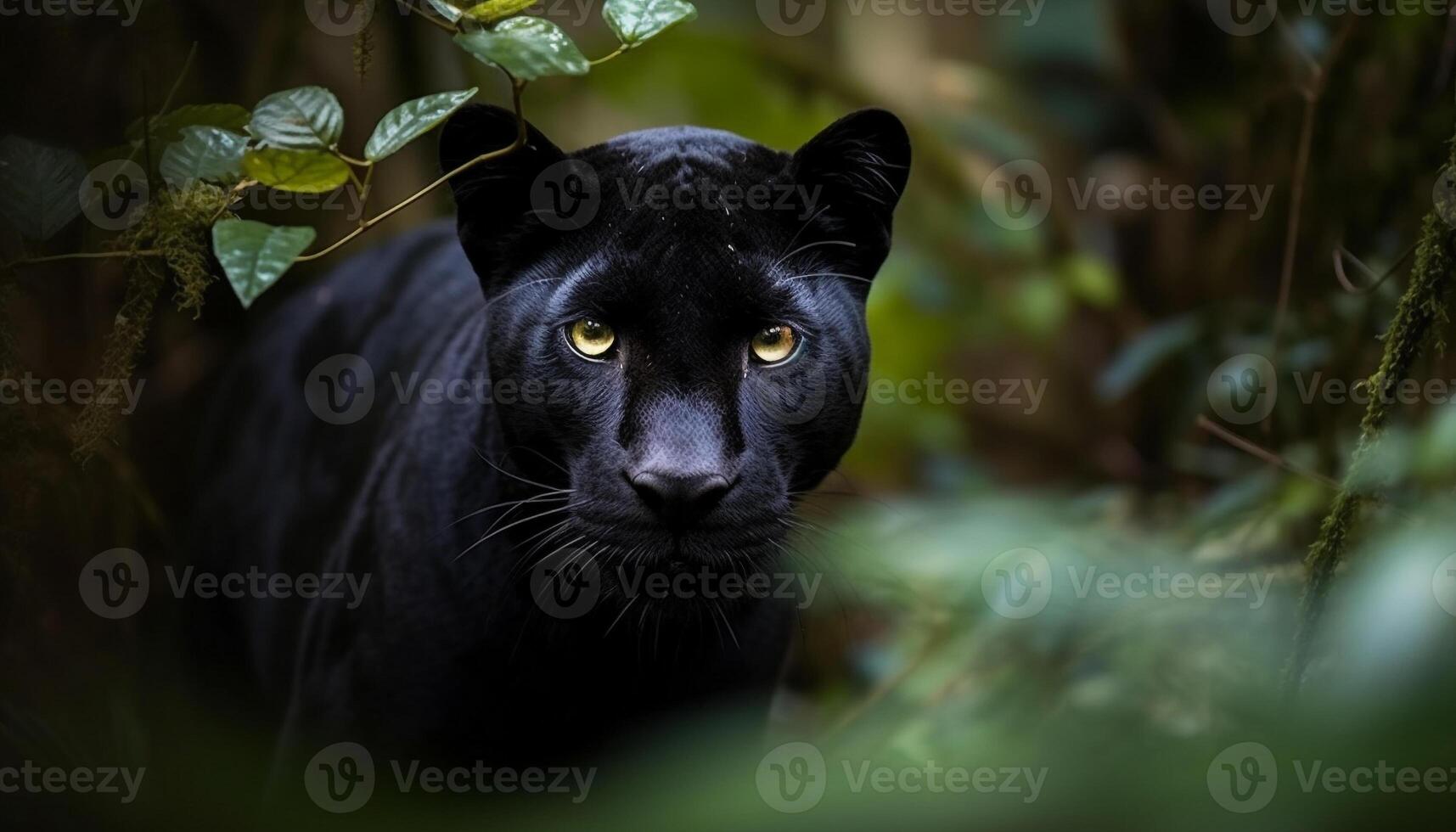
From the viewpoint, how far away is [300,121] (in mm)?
1781

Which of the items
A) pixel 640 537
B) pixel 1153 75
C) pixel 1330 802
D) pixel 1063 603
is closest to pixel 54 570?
pixel 640 537

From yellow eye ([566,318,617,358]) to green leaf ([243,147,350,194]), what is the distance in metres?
0.51

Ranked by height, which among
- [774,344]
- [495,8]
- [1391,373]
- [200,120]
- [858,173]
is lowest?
[200,120]

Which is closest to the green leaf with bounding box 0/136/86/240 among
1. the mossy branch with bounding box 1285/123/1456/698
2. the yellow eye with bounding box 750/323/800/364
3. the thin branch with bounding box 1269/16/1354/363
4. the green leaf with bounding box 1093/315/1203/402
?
the yellow eye with bounding box 750/323/800/364

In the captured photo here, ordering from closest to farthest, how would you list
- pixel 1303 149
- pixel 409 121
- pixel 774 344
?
pixel 409 121, pixel 774 344, pixel 1303 149

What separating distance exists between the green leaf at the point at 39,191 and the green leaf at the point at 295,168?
481mm

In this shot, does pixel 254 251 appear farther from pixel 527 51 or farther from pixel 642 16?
pixel 642 16

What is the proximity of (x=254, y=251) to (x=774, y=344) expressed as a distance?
89cm

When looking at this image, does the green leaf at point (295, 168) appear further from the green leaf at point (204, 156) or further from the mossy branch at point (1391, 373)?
the mossy branch at point (1391, 373)

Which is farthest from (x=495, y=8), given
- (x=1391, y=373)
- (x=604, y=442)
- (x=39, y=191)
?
(x=1391, y=373)

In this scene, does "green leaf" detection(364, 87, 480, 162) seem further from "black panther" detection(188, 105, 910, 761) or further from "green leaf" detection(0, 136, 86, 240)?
"green leaf" detection(0, 136, 86, 240)

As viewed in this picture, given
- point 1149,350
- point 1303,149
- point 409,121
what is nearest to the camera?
point 409,121

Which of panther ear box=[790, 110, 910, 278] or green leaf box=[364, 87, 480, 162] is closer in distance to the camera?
green leaf box=[364, 87, 480, 162]

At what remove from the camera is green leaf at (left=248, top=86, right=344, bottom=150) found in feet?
5.80
